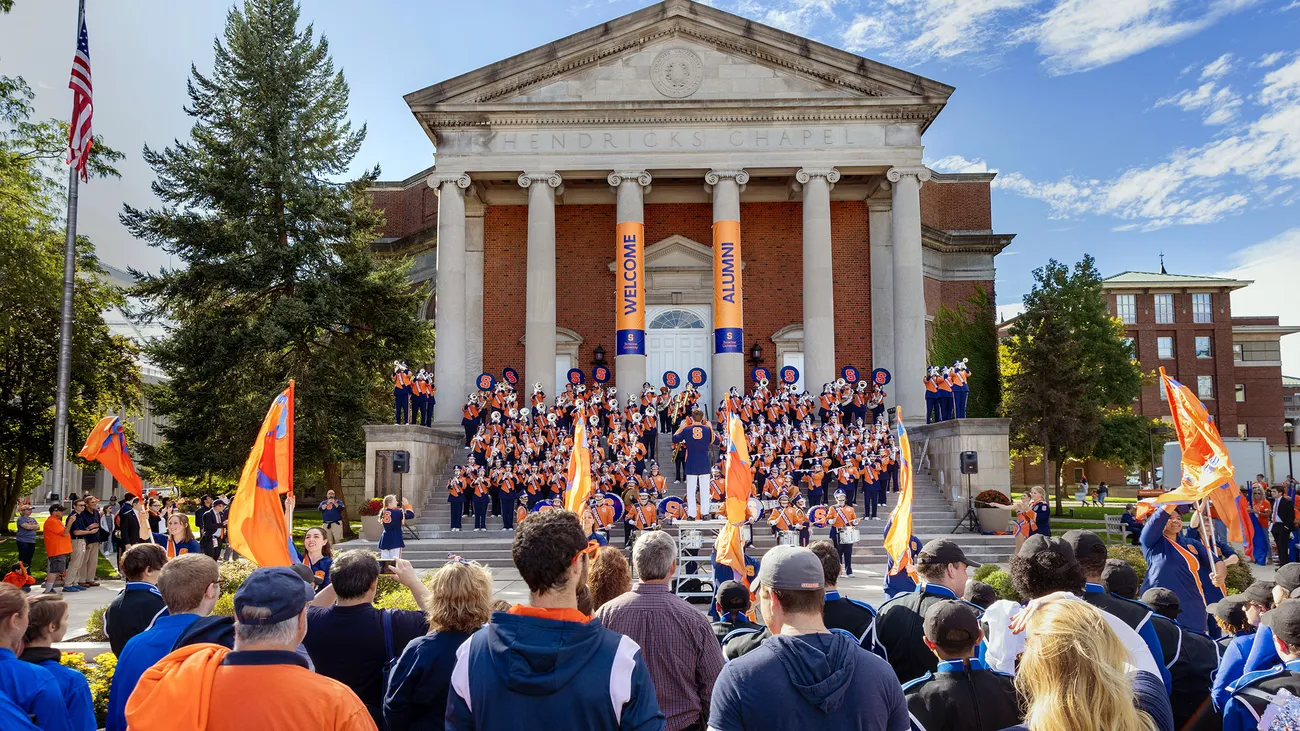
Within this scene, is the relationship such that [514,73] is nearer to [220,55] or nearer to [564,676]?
[220,55]

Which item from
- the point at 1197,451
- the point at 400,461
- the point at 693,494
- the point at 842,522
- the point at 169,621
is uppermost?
the point at 1197,451

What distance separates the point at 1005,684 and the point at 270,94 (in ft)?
102

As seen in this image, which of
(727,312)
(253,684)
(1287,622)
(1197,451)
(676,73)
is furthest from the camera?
(676,73)

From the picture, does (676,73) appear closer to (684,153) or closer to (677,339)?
(684,153)

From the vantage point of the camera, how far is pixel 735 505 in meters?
11.3

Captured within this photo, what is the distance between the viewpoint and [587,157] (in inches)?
1089

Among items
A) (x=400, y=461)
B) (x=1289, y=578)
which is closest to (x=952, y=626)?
(x=1289, y=578)

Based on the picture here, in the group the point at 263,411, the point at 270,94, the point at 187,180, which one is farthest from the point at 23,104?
the point at 263,411

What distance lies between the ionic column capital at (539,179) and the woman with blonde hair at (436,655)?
79.6ft

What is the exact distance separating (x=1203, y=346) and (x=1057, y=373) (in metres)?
40.8

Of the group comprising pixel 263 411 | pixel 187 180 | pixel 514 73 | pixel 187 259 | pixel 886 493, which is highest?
pixel 514 73

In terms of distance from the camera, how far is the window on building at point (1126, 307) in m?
70.2

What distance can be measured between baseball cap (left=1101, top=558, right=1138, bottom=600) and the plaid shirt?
238cm

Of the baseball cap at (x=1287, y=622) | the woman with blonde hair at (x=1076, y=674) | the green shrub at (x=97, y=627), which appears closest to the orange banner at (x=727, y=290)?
the green shrub at (x=97, y=627)
